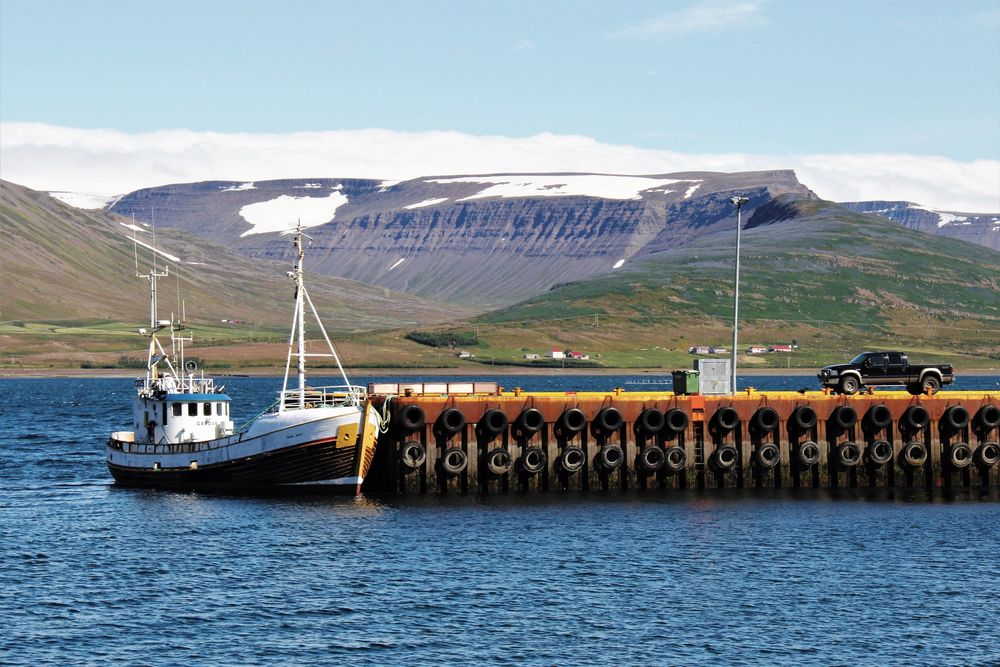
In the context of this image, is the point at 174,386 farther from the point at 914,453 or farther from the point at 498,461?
the point at 914,453

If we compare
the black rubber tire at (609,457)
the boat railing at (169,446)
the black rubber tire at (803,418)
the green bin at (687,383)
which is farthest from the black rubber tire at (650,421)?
the boat railing at (169,446)

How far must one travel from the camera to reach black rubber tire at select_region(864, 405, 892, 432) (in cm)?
7681

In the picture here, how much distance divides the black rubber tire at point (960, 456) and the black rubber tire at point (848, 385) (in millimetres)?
6308

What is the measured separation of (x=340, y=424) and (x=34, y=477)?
2872 cm

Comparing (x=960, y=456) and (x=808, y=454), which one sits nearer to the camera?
(x=808, y=454)

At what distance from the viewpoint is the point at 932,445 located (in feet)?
255

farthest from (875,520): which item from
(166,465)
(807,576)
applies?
(166,465)

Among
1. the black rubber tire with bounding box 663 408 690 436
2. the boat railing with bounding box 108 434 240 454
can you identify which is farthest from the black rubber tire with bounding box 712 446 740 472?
the boat railing with bounding box 108 434 240 454

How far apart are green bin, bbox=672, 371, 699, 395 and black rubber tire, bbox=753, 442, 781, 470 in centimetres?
468

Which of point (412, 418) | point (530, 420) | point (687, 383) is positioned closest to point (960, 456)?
point (687, 383)

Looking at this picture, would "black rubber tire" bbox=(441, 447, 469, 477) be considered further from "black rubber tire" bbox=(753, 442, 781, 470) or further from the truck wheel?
the truck wheel

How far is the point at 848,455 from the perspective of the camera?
7644 centimetres

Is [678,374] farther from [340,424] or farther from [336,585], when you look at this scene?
[336,585]

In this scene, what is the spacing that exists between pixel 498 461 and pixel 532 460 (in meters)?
1.78
